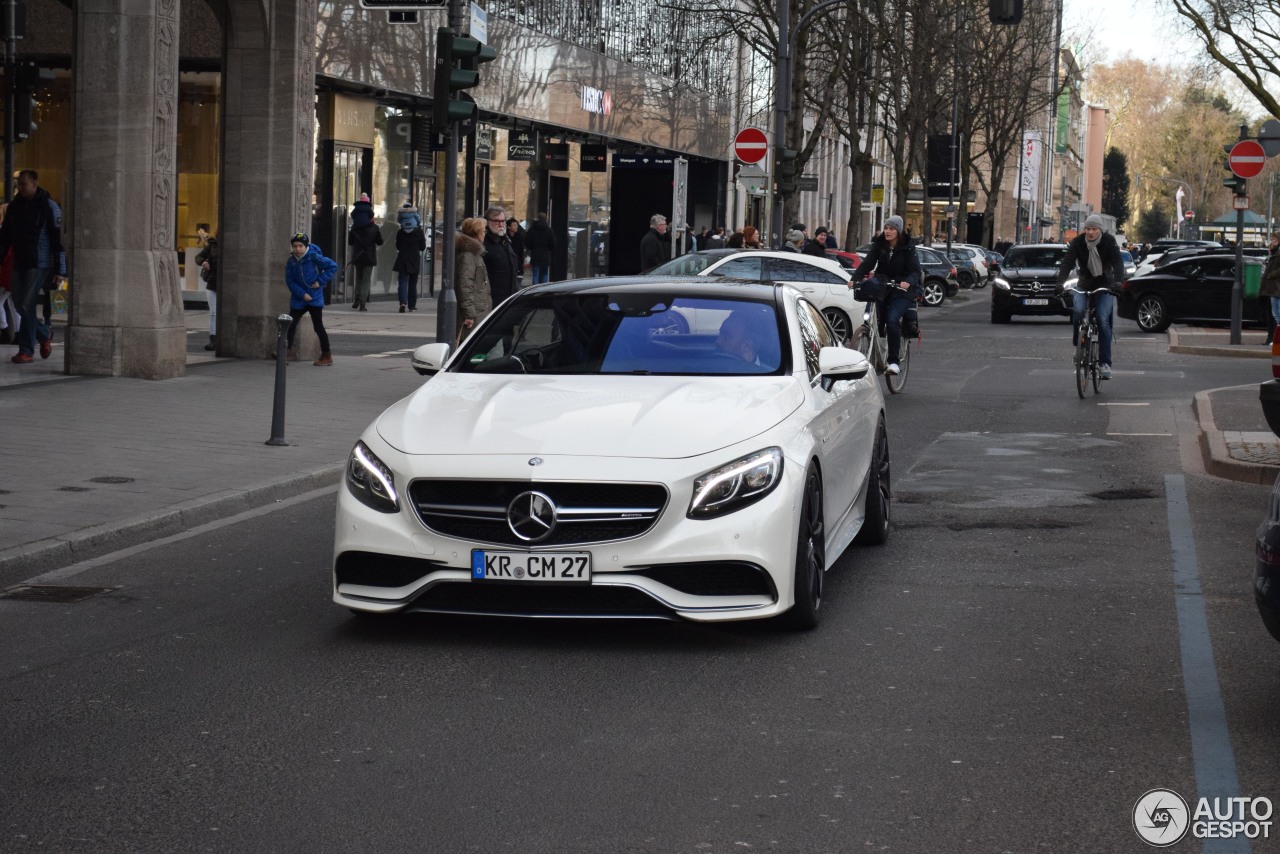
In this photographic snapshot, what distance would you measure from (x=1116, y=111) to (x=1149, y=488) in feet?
530

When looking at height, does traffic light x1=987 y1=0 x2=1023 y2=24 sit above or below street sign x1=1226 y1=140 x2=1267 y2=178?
above

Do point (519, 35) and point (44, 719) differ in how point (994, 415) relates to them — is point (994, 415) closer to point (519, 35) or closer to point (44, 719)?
point (44, 719)

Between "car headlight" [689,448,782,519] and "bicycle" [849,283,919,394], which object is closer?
"car headlight" [689,448,782,519]

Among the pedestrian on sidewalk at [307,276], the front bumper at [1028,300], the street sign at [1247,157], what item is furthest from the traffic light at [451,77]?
the front bumper at [1028,300]

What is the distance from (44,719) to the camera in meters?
5.91

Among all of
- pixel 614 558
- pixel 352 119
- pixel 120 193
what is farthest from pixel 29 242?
pixel 352 119

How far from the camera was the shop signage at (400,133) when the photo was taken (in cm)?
3706

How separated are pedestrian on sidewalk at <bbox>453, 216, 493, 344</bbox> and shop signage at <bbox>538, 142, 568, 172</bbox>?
29708 mm

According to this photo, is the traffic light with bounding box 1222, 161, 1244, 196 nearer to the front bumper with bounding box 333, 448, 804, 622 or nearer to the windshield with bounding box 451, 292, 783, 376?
the windshield with bounding box 451, 292, 783, 376

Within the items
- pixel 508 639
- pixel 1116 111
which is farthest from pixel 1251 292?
pixel 1116 111

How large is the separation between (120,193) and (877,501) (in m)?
11.1

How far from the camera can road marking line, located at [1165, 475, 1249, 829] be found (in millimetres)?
5273

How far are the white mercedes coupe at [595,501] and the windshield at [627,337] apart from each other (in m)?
0.15

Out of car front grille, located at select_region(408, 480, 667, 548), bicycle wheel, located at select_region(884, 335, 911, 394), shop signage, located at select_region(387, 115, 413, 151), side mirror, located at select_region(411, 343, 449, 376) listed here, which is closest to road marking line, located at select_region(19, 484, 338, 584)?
side mirror, located at select_region(411, 343, 449, 376)
